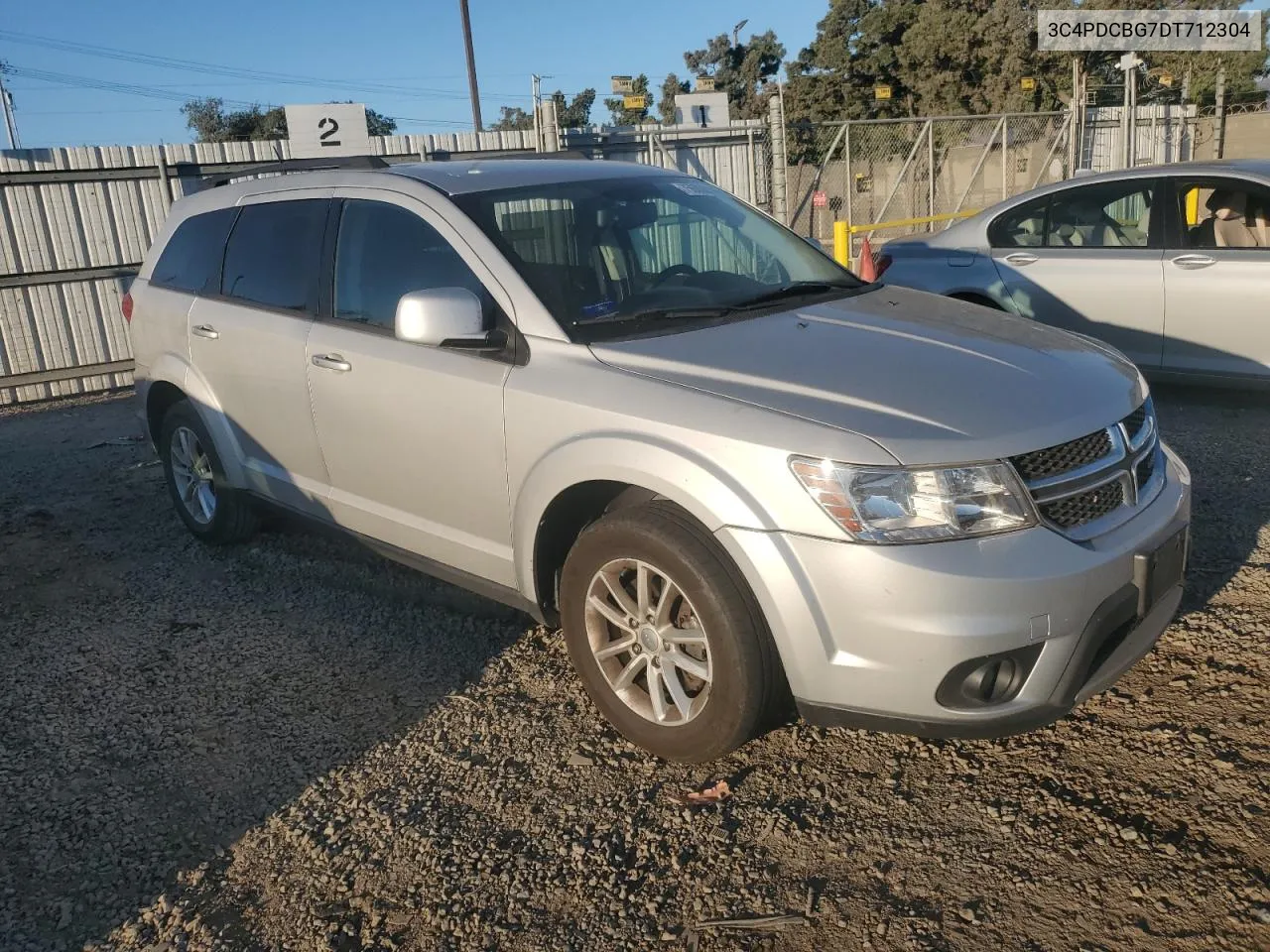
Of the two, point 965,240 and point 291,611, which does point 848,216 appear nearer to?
point 965,240

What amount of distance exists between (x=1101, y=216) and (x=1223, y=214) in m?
0.75

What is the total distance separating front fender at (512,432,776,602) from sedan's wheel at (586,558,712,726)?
0.25 meters

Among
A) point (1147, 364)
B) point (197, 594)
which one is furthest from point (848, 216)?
point (197, 594)

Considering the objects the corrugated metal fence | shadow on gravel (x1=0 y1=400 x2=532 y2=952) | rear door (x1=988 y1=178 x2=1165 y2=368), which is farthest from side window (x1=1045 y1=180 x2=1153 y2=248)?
the corrugated metal fence

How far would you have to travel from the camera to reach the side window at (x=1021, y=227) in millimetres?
7402

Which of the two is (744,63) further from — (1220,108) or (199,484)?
(199,484)

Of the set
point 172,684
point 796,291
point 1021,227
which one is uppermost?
point 796,291

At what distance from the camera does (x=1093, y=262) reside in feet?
22.9

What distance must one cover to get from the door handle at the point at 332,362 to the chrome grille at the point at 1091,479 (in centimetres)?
252

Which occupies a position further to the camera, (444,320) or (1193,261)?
(1193,261)

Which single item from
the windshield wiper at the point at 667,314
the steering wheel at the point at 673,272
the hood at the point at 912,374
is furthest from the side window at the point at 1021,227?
the windshield wiper at the point at 667,314

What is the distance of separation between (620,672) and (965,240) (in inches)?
215

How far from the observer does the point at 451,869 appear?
2889 mm

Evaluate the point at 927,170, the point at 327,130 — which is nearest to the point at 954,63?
the point at 927,170
